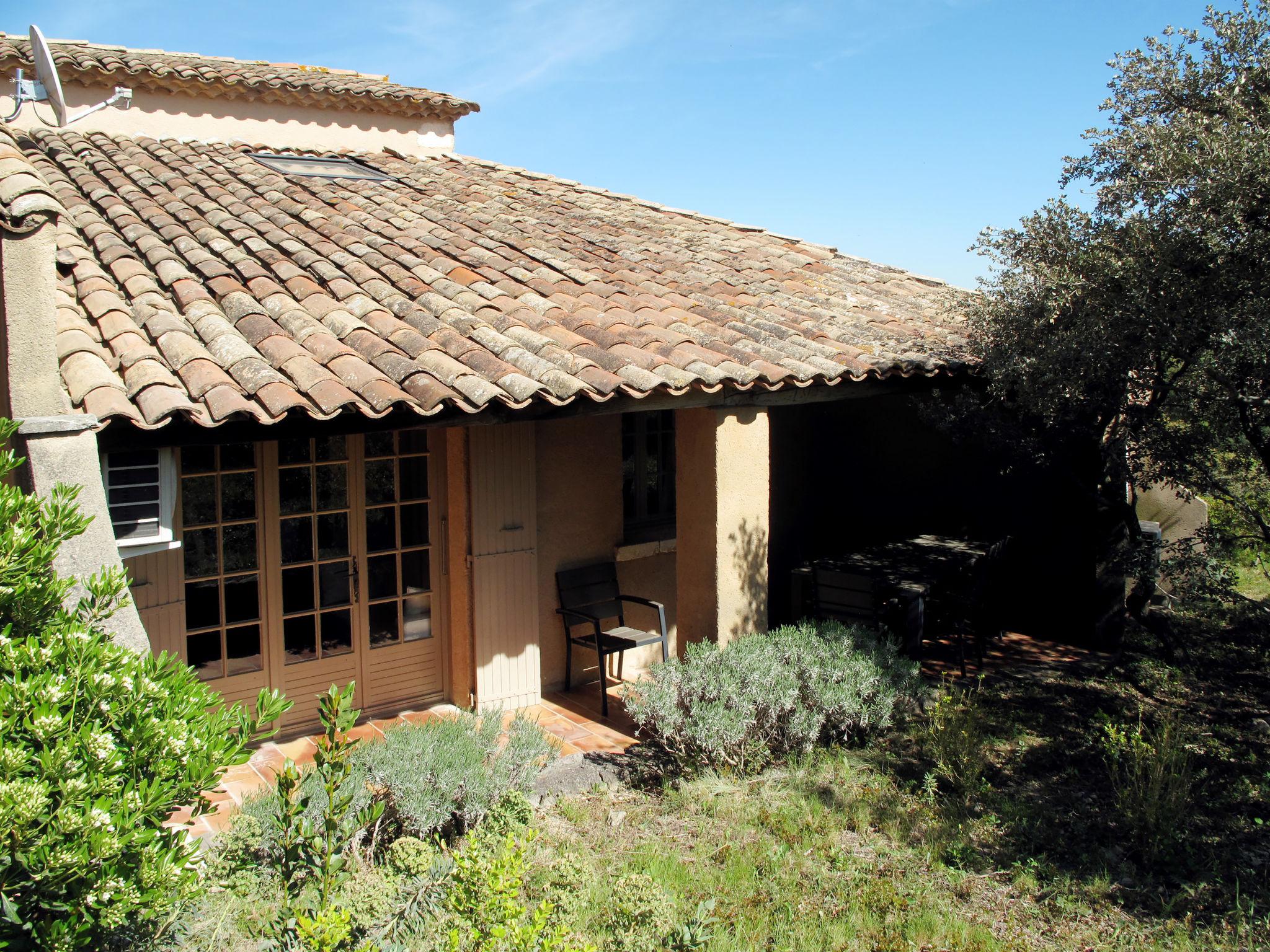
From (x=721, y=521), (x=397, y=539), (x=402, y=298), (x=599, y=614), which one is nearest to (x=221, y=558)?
(x=397, y=539)

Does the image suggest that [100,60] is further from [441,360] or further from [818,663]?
[818,663]

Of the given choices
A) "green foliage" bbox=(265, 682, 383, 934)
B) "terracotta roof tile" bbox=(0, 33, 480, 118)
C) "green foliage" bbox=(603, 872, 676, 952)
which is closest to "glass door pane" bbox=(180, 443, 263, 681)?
"green foliage" bbox=(265, 682, 383, 934)

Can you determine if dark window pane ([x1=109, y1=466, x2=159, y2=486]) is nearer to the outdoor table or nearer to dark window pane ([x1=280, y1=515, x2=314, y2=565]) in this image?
dark window pane ([x1=280, y1=515, x2=314, y2=565])

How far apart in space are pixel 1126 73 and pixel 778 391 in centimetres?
332

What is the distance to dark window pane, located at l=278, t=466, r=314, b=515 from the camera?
21.6 ft

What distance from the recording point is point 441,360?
18.2 ft

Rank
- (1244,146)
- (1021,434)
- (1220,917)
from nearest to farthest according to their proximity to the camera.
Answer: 1. (1220,917)
2. (1244,146)
3. (1021,434)

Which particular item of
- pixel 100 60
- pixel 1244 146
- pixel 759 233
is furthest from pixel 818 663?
pixel 100 60

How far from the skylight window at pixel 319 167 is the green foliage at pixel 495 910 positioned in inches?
317

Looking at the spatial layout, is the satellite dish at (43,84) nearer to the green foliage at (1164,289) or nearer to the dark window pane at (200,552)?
the dark window pane at (200,552)

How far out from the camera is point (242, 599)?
647cm

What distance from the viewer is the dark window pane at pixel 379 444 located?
6988mm

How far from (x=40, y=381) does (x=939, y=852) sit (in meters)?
4.96

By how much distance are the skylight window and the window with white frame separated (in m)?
5.47
